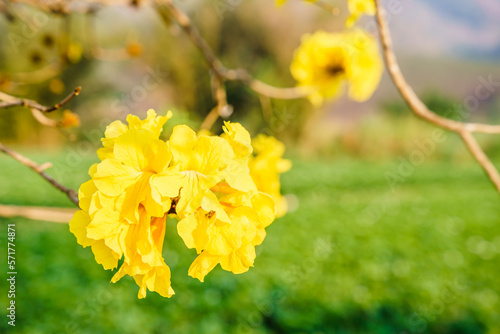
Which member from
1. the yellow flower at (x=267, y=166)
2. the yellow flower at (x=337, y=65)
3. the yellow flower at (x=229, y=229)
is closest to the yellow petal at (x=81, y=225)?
the yellow flower at (x=229, y=229)

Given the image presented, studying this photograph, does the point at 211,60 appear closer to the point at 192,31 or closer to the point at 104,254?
the point at 192,31

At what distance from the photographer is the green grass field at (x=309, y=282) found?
3.66 m

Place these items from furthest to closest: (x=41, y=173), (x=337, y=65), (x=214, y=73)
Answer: (x=337, y=65), (x=214, y=73), (x=41, y=173)

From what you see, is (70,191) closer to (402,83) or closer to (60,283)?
(402,83)

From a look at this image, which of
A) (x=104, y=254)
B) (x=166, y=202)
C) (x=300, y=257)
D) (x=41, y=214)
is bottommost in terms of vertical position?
(x=300, y=257)

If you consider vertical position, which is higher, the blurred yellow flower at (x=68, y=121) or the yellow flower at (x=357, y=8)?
the yellow flower at (x=357, y=8)

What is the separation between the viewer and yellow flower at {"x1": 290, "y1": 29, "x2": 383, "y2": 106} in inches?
79.4

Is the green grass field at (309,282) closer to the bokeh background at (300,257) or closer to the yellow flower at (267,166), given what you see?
the bokeh background at (300,257)

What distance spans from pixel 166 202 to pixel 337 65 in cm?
164

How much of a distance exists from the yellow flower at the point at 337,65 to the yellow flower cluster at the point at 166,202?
1418mm

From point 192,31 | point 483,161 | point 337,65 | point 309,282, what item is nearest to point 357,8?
point 483,161

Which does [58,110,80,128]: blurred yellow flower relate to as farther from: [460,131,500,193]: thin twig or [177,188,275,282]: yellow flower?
[460,131,500,193]: thin twig

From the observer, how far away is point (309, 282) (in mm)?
4582

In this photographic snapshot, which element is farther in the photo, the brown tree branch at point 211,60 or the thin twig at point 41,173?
the brown tree branch at point 211,60
